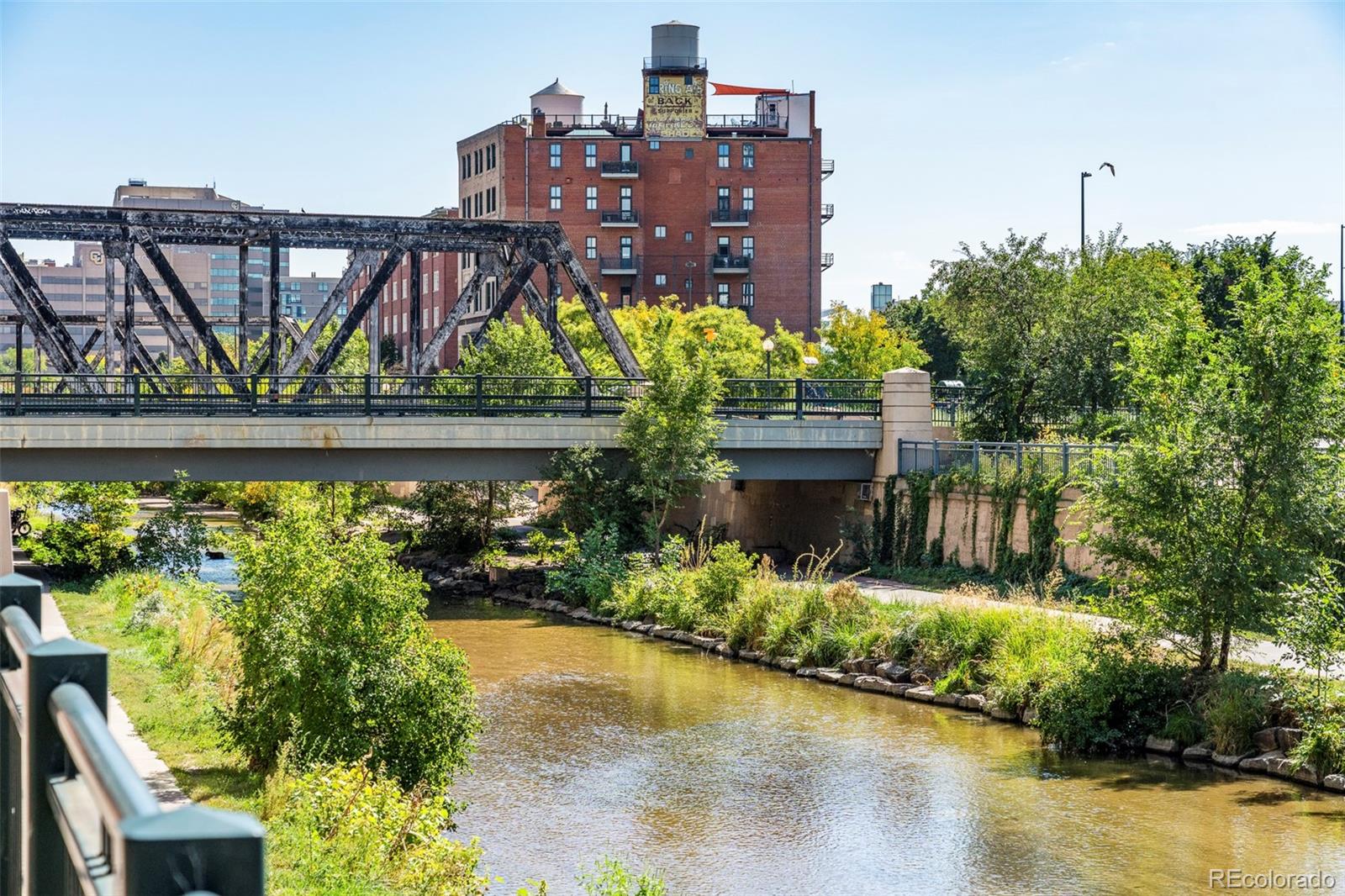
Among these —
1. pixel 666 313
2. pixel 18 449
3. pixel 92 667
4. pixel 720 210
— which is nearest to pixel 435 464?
pixel 18 449

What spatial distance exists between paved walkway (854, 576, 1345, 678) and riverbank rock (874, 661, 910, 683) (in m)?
1.78

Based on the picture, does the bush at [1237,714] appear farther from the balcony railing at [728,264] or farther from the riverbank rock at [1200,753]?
the balcony railing at [728,264]

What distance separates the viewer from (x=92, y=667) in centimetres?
250

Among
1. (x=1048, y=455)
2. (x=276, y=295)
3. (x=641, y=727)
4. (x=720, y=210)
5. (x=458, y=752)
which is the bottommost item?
(x=641, y=727)

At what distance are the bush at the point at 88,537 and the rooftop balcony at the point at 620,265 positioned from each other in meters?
65.0

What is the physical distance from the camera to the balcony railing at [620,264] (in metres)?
95.6

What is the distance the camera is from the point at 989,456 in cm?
3456

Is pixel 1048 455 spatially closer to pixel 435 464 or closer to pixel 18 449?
pixel 435 464

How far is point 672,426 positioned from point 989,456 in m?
7.53

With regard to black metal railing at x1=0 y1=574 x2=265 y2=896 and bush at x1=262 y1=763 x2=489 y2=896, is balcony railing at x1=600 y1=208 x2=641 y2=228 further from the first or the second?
black metal railing at x1=0 y1=574 x2=265 y2=896

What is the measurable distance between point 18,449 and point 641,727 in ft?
53.3

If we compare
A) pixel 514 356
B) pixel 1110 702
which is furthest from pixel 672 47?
pixel 1110 702

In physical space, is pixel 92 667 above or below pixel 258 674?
above

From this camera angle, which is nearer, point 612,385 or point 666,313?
point 612,385
